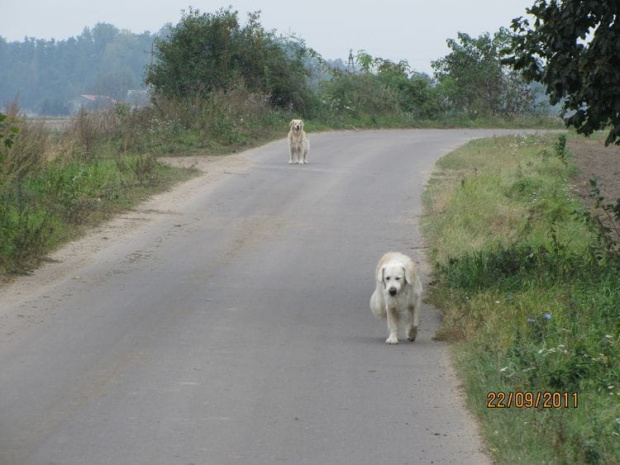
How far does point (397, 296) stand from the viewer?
10625 mm

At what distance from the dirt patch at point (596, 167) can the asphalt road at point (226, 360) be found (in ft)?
20.9

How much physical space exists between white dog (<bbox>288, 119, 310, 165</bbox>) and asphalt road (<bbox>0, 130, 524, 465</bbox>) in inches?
356

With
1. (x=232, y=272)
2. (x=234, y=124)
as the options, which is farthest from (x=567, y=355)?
(x=234, y=124)

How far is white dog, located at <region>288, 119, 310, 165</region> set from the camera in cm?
2723

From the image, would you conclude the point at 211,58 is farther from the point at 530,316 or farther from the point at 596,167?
the point at 530,316

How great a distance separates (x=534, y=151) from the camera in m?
29.9

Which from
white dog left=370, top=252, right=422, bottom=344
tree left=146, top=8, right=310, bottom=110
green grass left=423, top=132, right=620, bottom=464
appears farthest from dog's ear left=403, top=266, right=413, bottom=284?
tree left=146, top=8, right=310, bottom=110

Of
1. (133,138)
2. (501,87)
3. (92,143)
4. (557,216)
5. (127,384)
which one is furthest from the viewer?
(501,87)

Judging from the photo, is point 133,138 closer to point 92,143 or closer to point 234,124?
point 92,143

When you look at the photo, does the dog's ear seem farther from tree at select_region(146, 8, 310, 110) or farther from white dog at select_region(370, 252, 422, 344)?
tree at select_region(146, 8, 310, 110)

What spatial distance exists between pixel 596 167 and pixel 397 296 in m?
19.5

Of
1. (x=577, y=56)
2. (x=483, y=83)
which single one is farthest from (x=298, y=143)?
(x=483, y=83)

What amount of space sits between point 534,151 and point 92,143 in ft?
37.9
